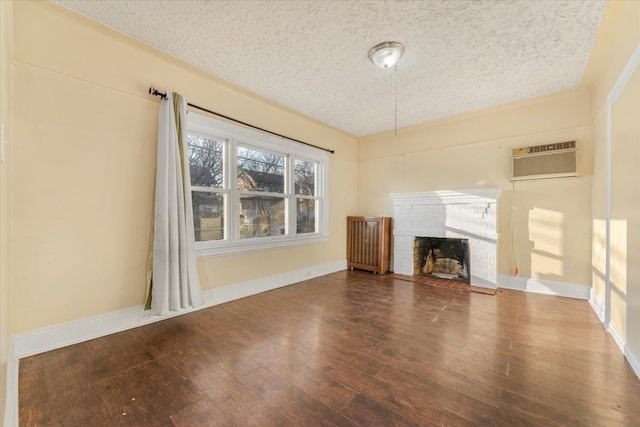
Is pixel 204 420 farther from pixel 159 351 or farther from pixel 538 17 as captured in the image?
pixel 538 17

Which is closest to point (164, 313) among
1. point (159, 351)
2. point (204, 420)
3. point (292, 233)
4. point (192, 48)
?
point (159, 351)

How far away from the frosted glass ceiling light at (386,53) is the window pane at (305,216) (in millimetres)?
2341

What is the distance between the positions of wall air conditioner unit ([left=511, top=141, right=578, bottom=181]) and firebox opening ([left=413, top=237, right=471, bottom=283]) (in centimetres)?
128

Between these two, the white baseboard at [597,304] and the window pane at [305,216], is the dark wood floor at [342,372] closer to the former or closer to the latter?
the white baseboard at [597,304]

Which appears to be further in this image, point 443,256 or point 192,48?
point 443,256

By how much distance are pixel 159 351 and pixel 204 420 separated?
3.13 feet

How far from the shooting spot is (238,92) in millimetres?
3350

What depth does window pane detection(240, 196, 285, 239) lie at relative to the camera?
3.53 meters

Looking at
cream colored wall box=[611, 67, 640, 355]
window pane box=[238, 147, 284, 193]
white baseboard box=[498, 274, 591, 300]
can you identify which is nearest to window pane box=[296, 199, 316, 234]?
window pane box=[238, 147, 284, 193]

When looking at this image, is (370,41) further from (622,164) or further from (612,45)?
(622,164)

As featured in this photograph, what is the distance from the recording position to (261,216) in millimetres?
3764

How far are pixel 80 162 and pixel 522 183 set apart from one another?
16.6ft

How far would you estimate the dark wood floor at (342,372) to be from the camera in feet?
4.68

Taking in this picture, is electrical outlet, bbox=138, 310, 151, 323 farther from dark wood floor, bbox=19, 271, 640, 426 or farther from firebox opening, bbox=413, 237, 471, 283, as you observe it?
firebox opening, bbox=413, 237, 471, 283
